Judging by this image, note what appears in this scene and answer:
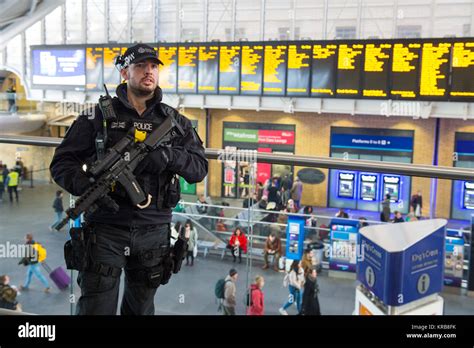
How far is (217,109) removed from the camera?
19516 mm

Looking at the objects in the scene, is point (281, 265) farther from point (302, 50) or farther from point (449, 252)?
point (302, 50)

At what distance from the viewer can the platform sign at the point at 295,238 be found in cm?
277

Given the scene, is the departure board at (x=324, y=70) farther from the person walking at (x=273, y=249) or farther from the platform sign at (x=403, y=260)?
the platform sign at (x=403, y=260)

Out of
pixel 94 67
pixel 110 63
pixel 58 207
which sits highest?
pixel 110 63

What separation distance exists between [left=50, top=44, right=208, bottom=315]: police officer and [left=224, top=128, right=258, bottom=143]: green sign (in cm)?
1677

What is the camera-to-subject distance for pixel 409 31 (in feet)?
60.2

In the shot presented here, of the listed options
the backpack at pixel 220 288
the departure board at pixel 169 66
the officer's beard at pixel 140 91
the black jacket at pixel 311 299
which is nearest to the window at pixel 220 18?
the departure board at pixel 169 66

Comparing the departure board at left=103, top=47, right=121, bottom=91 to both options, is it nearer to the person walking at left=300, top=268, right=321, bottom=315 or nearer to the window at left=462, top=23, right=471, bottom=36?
the window at left=462, top=23, right=471, bottom=36

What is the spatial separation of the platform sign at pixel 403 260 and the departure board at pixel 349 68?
1319 cm

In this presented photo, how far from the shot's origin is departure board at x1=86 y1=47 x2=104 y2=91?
1872cm

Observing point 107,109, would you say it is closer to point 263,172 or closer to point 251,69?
point 263,172

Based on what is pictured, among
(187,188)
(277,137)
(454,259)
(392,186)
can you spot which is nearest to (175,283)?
(187,188)

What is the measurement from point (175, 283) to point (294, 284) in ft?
2.30
